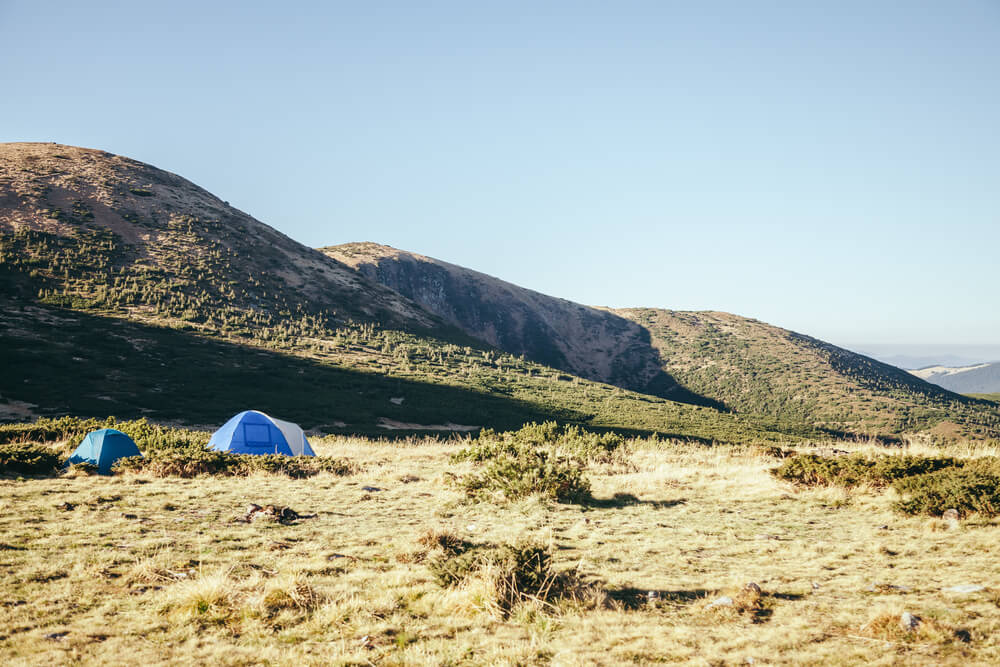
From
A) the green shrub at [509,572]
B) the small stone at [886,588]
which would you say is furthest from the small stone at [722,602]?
the small stone at [886,588]

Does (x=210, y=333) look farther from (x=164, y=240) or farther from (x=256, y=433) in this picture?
(x=256, y=433)

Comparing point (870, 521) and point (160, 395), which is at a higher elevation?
point (870, 521)

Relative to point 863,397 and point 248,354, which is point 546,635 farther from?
point 863,397

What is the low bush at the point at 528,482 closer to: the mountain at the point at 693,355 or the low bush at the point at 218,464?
the low bush at the point at 218,464

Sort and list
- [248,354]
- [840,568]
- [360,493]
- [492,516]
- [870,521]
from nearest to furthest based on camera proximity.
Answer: [840,568] → [870,521] → [492,516] → [360,493] → [248,354]

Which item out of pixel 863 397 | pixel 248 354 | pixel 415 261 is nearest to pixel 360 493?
pixel 248 354

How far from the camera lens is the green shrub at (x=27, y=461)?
13.5 meters

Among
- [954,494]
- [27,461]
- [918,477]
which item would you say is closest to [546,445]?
[918,477]

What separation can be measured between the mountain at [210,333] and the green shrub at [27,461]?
1794 cm

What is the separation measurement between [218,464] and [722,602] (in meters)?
14.1

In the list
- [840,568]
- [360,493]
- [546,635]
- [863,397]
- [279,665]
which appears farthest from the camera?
[863,397]

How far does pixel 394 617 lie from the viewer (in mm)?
6246

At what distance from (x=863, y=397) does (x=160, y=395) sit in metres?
85.0

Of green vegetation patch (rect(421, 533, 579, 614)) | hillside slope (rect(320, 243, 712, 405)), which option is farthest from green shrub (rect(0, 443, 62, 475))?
hillside slope (rect(320, 243, 712, 405))
